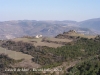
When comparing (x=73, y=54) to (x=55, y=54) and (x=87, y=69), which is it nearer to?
(x=55, y=54)

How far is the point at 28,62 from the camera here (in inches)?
1623

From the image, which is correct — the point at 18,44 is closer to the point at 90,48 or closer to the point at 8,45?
the point at 8,45

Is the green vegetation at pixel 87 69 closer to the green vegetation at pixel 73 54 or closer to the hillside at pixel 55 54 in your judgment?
the green vegetation at pixel 73 54

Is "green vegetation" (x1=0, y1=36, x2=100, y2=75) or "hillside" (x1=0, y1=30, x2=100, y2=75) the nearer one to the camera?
"green vegetation" (x1=0, y1=36, x2=100, y2=75)

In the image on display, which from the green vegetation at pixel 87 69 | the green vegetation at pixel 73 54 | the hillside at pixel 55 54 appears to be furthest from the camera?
the hillside at pixel 55 54

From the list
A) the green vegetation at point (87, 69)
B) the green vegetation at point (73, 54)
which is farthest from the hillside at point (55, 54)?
the green vegetation at point (87, 69)

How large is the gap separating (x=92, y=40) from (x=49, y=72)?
62.5 ft

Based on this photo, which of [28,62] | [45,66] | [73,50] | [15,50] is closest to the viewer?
[45,66]

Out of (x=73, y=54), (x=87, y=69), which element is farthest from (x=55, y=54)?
(x=87, y=69)

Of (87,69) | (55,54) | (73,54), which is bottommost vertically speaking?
(87,69)

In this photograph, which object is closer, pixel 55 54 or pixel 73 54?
pixel 73 54

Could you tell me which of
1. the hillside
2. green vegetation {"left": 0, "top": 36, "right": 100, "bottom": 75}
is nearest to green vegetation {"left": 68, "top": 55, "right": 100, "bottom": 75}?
green vegetation {"left": 0, "top": 36, "right": 100, "bottom": 75}

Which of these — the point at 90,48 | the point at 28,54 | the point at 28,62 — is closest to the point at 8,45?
the point at 28,54

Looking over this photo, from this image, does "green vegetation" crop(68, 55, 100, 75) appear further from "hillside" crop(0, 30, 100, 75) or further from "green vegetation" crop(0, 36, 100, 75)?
"hillside" crop(0, 30, 100, 75)
